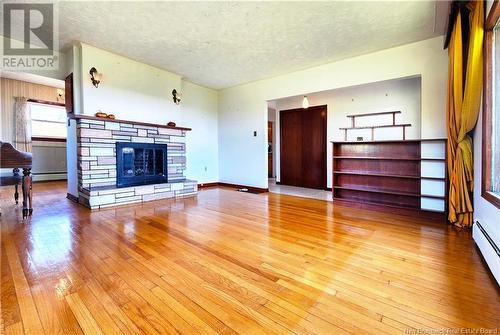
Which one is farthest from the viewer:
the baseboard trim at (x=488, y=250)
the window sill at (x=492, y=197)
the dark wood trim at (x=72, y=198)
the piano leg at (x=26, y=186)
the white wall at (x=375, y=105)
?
the white wall at (x=375, y=105)

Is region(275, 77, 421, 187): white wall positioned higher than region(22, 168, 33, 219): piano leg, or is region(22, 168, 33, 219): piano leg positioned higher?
region(275, 77, 421, 187): white wall

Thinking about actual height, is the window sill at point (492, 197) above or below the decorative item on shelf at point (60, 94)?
below

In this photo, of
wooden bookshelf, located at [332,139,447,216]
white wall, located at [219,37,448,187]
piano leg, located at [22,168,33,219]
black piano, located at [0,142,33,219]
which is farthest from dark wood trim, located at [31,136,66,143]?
wooden bookshelf, located at [332,139,447,216]

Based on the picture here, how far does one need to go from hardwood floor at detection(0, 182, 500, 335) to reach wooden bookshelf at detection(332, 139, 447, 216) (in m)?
0.79

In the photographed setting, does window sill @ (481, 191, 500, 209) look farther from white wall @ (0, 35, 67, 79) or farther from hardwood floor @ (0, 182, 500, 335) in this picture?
white wall @ (0, 35, 67, 79)

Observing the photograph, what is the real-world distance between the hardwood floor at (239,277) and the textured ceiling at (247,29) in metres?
2.67

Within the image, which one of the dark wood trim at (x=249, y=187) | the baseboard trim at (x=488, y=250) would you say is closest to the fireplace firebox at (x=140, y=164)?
the dark wood trim at (x=249, y=187)

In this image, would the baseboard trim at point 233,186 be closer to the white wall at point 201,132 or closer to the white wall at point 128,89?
the white wall at point 201,132

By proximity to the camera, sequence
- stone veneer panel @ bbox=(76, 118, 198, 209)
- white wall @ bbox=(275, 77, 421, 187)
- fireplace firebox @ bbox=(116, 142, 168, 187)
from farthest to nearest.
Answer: white wall @ bbox=(275, 77, 421, 187) → fireplace firebox @ bbox=(116, 142, 168, 187) → stone veneer panel @ bbox=(76, 118, 198, 209)

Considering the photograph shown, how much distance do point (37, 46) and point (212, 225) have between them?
432 centimetres

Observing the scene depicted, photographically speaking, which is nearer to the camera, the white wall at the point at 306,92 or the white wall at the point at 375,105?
the white wall at the point at 306,92

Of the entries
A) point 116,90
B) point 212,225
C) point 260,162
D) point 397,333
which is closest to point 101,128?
point 116,90

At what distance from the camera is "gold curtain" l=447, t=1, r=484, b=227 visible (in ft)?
7.91

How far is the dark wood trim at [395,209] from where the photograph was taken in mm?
3236
